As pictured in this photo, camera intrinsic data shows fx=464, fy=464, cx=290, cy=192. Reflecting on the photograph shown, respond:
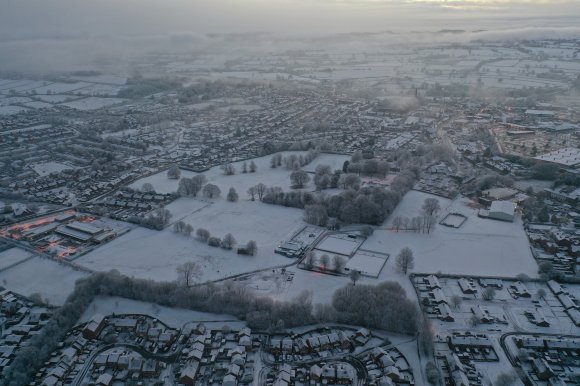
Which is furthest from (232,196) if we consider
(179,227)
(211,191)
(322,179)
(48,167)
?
(48,167)

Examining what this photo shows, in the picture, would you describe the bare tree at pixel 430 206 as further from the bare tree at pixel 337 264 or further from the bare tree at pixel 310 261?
the bare tree at pixel 310 261

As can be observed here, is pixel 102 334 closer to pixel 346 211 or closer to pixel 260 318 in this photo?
pixel 260 318

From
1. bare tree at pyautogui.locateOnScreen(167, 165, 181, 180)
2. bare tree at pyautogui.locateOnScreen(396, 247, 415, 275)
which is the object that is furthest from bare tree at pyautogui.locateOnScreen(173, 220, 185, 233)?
bare tree at pyautogui.locateOnScreen(396, 247, 415, 275)

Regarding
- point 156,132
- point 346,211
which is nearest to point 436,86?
point 156,132

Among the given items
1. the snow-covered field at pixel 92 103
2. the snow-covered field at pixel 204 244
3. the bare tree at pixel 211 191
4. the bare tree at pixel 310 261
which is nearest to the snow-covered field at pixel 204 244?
the snow-covered field at pixel 204 244

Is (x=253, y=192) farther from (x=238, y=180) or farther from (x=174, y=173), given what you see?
(x=174, y=173)
